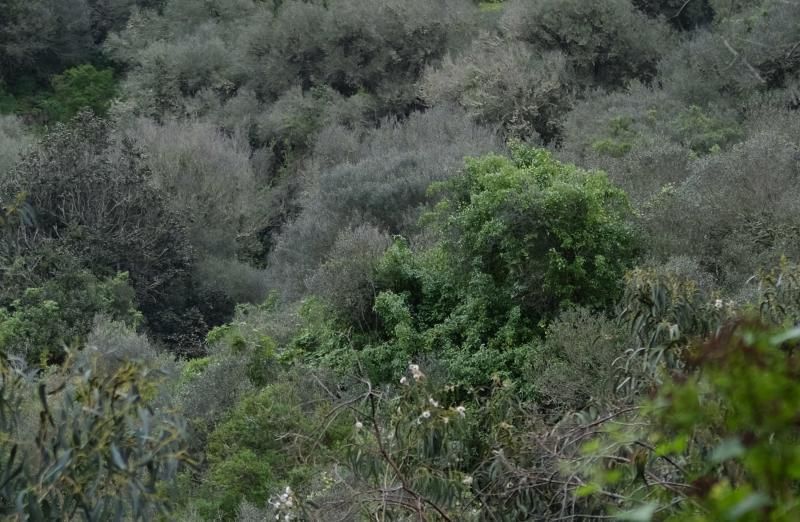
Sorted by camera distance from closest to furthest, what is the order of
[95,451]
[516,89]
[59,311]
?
[95,451] → [59,311] → [516,89]

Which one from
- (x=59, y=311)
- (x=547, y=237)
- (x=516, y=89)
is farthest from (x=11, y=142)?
(x=547, y=237)

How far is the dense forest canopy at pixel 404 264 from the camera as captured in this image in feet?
14.6

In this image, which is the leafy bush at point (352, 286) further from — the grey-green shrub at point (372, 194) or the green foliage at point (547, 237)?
the grey-green shrub at point (372, 194)

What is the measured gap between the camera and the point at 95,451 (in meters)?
4.27

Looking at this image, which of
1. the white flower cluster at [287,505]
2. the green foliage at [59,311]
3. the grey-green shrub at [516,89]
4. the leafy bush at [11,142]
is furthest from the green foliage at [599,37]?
the white flower cluster at [287,505]

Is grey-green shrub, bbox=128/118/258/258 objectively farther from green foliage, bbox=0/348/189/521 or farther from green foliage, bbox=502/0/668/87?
green foliage, bbox=0/348/189/521

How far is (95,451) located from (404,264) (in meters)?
11.3

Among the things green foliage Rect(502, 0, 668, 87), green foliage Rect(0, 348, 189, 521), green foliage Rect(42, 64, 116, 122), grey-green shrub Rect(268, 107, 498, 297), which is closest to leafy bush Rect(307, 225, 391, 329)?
grey-green shrub Rect(268, 107, 498, 297)

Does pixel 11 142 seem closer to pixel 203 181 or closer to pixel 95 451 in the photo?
pixel 203 181

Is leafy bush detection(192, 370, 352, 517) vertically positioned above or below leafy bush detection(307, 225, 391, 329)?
above

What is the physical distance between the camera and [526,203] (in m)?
13.0

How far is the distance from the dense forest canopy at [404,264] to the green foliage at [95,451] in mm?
22

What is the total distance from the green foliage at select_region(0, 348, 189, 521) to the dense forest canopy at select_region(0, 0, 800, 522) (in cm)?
2

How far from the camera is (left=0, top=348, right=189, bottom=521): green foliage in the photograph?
13.8 feet
